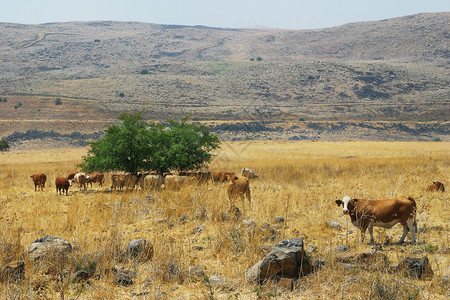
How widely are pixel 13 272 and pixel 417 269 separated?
6029 millimetres

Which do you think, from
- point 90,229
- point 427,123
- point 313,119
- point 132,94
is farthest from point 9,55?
point 90,229

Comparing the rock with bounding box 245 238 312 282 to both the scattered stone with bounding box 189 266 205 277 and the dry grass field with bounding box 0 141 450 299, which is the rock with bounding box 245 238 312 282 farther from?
the scattered stone with bounding box 189 266 205 277

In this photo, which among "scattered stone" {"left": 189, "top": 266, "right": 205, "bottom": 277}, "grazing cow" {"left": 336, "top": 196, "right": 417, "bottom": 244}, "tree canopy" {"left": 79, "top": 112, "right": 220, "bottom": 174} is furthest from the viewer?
"tree canopy" {"left": 79, "top": 112, "right": 220, "bottom": 174}

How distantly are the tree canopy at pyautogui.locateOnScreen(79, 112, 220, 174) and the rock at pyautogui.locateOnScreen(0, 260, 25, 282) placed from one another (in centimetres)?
1271

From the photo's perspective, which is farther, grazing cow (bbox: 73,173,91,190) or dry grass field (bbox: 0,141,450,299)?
grazing cow (bbox: 73,173,91,190)

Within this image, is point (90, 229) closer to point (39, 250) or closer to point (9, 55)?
point (39, 250)

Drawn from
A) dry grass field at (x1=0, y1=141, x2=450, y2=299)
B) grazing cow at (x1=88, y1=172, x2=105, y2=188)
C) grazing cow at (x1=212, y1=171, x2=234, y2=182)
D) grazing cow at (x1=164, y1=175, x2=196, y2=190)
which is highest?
dry grass field at (x1=0, y1=141, x2=450, y2=299)

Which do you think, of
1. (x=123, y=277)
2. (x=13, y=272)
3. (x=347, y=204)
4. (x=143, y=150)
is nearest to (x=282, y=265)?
(x=123, y=277)

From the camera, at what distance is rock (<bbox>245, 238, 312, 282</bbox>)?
242 inches

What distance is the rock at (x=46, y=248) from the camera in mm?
6715

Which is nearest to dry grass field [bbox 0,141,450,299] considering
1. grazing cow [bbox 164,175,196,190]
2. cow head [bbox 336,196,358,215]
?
cow head [bbox 336,196,358,215]

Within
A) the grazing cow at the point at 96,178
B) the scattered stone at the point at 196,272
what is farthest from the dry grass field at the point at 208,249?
the grazing cow at the point at 96,178

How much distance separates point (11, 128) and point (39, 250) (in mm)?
81161

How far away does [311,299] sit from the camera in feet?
18.3
